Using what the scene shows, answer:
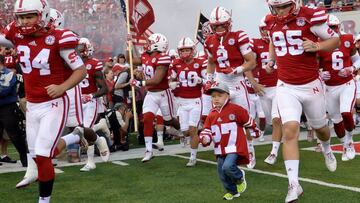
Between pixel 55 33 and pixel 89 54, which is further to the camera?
pixel 89 54

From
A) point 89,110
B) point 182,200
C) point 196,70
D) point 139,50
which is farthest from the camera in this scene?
point 139,50

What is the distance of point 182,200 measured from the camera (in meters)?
6.11

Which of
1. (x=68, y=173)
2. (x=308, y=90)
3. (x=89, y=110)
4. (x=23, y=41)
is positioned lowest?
(x=68, y=173)

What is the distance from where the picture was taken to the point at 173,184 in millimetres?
7168

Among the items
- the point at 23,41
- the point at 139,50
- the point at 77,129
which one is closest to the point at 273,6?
the point at 23,41

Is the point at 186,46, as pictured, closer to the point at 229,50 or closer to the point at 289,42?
the point at 229,50

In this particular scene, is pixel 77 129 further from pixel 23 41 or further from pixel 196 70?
pixel 196 70

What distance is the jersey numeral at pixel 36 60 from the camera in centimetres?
561

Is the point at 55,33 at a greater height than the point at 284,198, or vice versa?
the point at 55,33

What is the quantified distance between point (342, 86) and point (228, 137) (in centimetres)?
310

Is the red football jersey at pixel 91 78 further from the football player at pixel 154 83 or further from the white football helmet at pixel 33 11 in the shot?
the white football helmet at pixel 33 11

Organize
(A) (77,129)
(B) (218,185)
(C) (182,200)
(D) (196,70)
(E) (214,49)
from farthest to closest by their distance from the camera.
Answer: (D) (196,70)
(E) (214,49)
(A) (77,129)
(B) (218,185)
(C) (182,200)

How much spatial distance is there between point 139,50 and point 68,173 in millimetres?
7232

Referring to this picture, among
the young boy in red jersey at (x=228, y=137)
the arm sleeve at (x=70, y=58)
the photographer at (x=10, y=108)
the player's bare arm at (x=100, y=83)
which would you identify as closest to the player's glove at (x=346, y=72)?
the young boy in red jersey at (x=228, y=137)
